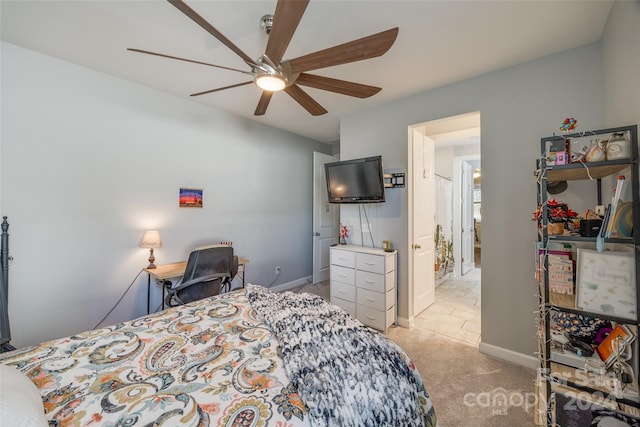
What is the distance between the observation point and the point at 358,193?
2926mm

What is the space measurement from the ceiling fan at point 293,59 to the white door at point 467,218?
417 centimetres

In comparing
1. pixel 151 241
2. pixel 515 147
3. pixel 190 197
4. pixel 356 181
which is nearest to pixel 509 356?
pixel 515 147

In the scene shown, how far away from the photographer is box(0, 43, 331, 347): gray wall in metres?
1.97

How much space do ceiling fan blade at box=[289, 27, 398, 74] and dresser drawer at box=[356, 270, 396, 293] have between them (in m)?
2.03

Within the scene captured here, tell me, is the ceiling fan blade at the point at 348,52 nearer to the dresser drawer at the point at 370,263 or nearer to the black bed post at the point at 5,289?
the dresser drawer at the point at 370,263

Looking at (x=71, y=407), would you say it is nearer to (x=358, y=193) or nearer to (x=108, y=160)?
(x=108, y=160)

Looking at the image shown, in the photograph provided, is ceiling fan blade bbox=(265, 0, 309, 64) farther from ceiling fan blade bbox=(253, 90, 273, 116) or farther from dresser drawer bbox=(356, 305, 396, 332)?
dresser drawer bbox=(356, 305, 396, 332)

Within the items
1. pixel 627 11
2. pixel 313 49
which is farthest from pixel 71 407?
pixel 627 11

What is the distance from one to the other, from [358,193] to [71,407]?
263cm

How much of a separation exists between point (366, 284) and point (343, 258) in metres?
0.40

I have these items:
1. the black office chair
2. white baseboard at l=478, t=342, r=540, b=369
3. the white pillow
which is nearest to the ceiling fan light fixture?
the black office chair

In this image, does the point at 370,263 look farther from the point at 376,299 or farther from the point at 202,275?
the point at 202,275

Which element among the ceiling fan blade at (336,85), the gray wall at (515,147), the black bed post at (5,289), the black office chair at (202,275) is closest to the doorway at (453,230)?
the gray wall at (515,147)

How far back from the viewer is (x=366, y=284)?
8.96 feet
